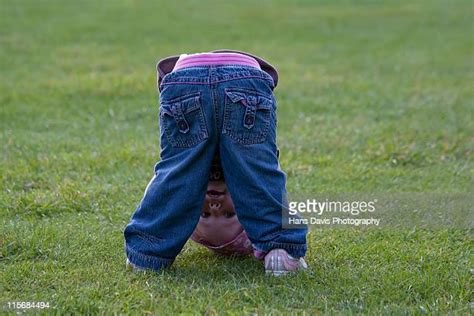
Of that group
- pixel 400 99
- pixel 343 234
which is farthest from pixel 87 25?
pixel 343 234

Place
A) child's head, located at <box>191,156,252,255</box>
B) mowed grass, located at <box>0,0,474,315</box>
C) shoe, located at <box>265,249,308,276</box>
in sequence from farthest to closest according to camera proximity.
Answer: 1. child's head, located at <box>191,156,252,255</box>
2. shoe, located at <box>265,249,308,276</box>
3. mowed grass, located at <box>0,0,474,315</box>

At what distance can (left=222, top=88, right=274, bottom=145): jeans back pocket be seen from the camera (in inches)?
147

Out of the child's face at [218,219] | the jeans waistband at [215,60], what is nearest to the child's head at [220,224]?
the child's face at [218,219]

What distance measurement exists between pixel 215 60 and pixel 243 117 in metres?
0.31

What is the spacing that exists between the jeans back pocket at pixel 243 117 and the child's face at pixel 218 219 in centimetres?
34

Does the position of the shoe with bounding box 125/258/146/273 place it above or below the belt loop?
below

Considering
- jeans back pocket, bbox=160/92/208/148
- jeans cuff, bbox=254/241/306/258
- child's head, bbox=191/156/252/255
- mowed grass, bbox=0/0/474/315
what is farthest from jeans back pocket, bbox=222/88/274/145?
mowed grass, bbox=0/0/474/315

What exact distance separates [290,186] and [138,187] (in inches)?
36.7

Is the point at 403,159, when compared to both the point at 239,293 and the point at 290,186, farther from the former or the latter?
the point at 239,293

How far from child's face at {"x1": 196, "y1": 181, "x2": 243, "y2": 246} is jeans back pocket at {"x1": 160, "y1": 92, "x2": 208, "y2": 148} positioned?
323 millimetres

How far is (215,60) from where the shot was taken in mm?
3883

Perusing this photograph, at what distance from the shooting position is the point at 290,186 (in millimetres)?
5613

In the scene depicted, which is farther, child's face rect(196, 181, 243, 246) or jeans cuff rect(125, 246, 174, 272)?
child's face rect(196, 181, 243, 246)

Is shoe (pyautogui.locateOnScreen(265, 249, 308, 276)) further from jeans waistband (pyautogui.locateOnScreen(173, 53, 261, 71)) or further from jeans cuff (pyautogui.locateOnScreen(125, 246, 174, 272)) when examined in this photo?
jeans waistband (pyautogui.locateOnScreen(173, 53, 261, 71))
